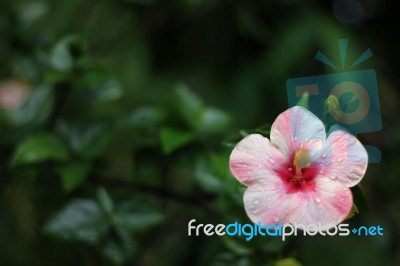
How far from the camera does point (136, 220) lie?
20.1 inches

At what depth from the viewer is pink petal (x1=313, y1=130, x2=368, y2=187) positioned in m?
0.30

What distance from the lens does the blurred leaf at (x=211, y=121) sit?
0.55 metres

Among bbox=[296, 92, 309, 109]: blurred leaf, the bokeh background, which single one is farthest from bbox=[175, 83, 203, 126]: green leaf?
bbox=[296, 92, 309, 109]: blurred leaf

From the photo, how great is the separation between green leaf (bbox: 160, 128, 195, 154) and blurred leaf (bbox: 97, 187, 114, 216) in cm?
7

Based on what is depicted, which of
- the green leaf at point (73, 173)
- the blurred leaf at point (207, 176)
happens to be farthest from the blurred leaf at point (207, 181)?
the green leaf at point (73, 173)

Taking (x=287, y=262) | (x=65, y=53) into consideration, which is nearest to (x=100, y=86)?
(x=65, y=53)

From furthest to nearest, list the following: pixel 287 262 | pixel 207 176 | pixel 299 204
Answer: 1. pixel 207 176
2. pixel 287 262
3. pixel 299 204

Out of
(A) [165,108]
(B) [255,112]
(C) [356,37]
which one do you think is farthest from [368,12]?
(A) [165,108]

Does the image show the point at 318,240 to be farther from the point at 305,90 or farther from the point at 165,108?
the point at 305,90

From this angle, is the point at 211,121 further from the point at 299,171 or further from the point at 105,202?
the point at 299,171

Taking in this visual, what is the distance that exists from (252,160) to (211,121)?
0.83ft

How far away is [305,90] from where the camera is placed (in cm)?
35

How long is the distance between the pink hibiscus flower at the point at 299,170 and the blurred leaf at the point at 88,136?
0.26m

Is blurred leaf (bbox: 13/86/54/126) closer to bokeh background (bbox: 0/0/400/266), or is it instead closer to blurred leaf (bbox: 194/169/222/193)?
bokeh background (bbox: 0/0/400/266)
